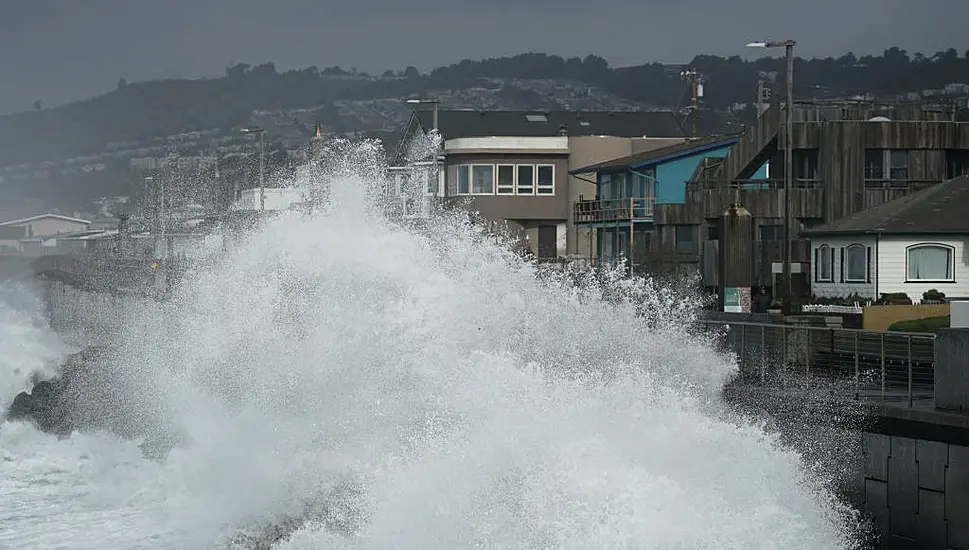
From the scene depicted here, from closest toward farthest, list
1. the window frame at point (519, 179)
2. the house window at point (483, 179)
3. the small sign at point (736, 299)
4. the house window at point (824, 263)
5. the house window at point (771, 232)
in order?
the small sign at point (736, 299), the house window at point (824, 263), the house window at point (771, 232), the house window at point (483, 179), the window frame at point (519, 179)

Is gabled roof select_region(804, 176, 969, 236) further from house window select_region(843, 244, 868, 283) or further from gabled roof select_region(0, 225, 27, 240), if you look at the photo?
gabled roof select_region(0, 225, 27, 240)

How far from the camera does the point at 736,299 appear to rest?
26672mm

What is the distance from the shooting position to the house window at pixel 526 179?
61875mm

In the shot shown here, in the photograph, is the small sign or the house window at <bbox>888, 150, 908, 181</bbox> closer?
the small sign

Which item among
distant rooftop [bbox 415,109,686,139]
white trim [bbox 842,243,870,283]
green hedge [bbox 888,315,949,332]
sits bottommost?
green hedge [bbox 888,315,949,332]

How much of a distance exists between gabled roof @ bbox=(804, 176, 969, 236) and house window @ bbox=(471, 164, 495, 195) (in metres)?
27.1

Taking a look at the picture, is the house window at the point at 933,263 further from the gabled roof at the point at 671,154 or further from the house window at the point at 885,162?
the gabled roof at the point at 671,154

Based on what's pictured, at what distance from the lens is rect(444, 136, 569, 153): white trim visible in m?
61.1

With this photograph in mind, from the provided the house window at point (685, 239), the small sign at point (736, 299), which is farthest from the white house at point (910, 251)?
the house window at point (685, 239)

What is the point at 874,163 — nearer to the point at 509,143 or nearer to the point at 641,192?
the point at 641,192

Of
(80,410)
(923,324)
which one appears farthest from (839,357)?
(80,410)

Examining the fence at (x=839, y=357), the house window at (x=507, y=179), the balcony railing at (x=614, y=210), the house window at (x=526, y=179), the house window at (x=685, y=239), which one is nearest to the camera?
the fence at (x=839, y=357)

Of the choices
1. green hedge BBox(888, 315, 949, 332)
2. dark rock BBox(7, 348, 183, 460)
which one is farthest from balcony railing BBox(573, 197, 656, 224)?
green hedge BBox(888, 315, 949, 332)

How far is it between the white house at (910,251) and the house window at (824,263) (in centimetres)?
49
